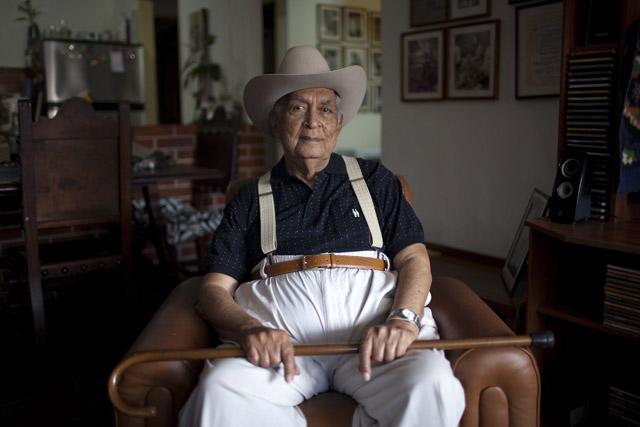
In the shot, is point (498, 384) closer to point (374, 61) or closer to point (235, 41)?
point (235, 41)

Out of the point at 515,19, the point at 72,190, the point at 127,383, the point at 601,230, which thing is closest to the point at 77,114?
the point at 72,190

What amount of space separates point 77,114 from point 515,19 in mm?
1978

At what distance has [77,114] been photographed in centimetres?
262

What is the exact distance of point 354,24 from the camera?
5695 millimetres

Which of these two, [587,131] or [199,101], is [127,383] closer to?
[587,131]

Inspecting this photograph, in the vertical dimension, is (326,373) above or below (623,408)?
above

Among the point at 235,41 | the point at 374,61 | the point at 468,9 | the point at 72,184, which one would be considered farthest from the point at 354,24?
the point at 72,184

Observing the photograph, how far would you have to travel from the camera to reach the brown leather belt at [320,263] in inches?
67.6

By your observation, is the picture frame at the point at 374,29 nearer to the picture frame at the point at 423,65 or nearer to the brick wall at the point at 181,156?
the brick wall at the point at 181,156

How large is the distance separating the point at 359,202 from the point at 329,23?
158 inches

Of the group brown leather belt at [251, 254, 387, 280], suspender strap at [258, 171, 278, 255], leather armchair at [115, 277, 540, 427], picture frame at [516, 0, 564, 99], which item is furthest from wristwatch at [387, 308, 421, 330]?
picture frame at [516, 0, 564, 99]

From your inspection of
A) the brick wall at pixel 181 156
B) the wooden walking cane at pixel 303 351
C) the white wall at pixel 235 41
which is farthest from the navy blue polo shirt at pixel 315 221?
the white wall at pixel 235 41

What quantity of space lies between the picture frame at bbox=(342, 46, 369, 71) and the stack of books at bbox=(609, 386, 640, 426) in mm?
4262

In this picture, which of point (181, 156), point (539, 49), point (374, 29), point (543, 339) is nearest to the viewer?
point (543, 339)
